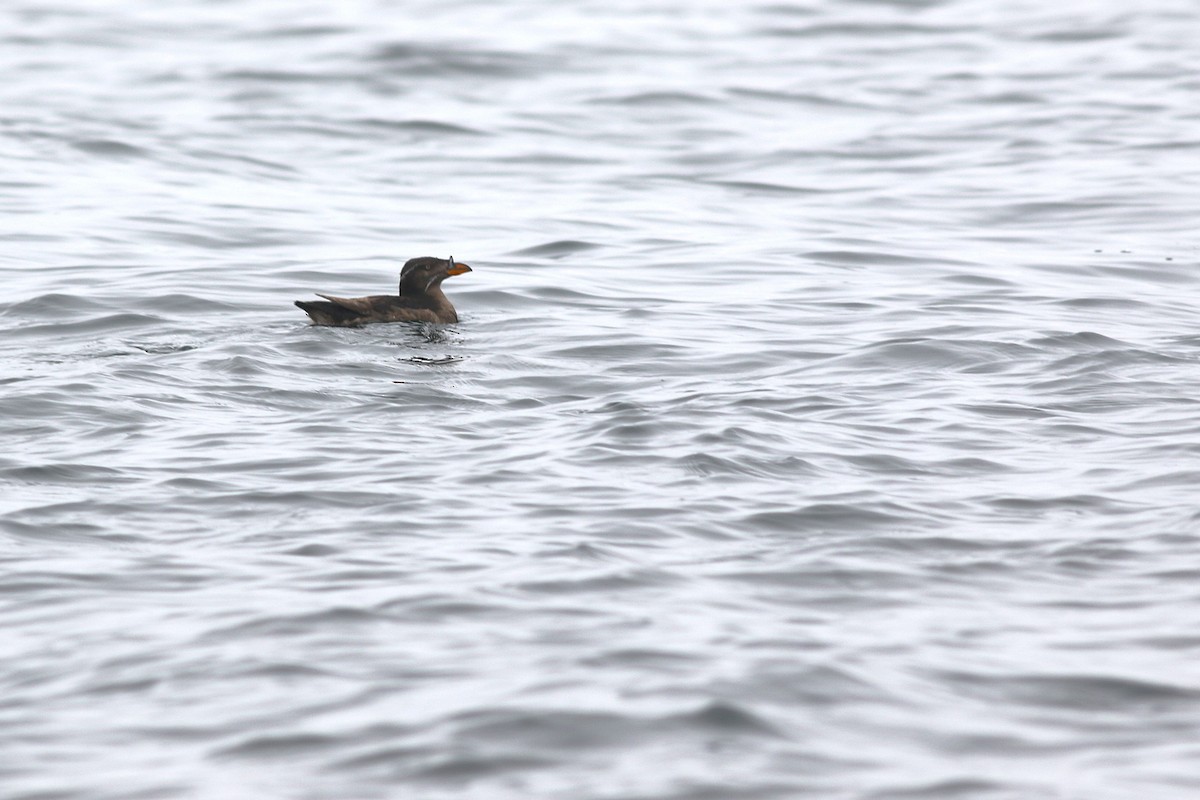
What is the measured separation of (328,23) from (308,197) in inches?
568

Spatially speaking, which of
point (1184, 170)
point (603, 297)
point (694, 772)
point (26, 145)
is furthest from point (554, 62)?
point (694, 772)

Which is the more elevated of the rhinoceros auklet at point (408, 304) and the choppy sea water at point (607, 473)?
the rhinoceros auklet at point (408, 304)

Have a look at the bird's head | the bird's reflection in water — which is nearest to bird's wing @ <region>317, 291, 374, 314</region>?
the bird's head

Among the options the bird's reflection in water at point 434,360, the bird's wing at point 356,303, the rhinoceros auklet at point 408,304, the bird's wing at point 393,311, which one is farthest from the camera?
A: the bird's wing at point 393,311

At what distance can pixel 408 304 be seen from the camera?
12695mm

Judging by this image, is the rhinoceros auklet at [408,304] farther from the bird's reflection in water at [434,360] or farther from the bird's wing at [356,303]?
the bird's reflection in water at [434,360]

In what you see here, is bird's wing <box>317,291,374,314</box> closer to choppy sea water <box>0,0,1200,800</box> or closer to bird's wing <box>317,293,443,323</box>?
bird's wing <box>317,293,443,323</box>

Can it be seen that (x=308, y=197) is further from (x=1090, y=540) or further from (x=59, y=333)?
(x=1090, y=540)

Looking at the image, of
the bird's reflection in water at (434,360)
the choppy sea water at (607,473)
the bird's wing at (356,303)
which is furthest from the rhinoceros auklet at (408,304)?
the bird's reflection in water at (434,360)

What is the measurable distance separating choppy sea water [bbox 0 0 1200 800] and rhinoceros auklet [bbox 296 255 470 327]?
148 millimetres

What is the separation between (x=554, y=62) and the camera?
1131 inches

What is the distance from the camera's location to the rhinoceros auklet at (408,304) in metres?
12.4

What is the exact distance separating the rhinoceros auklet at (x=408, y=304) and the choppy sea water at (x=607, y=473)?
0.15 meters

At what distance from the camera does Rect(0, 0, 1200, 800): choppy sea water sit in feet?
20.0
